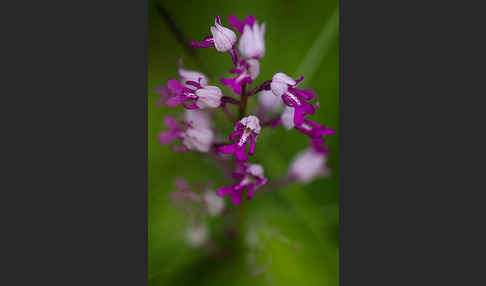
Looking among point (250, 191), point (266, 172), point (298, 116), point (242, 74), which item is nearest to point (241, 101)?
point (242, 74)

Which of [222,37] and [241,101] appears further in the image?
[241,101]

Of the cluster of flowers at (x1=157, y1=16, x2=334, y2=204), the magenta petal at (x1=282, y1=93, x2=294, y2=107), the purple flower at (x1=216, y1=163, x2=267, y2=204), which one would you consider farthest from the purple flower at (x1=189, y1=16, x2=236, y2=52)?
the purple flower at (x1=216, y1=163, x2=267, y2=204)

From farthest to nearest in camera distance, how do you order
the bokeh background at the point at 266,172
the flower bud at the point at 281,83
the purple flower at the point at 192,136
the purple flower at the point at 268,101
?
the bokeh background at the point at 266,172, the purple flower at the point at 268,101, the purple flower at the point at 192,136, the flower bud at the point at 281,83

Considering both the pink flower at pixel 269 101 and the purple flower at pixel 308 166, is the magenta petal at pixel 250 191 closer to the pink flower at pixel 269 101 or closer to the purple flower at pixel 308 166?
the pink flower at pixel 269 101

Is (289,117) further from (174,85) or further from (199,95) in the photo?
(174,85)

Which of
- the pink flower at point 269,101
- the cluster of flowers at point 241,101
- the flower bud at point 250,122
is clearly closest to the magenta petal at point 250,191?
the cluster of flowers at point 241,101

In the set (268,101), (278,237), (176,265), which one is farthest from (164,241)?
(268,101)
